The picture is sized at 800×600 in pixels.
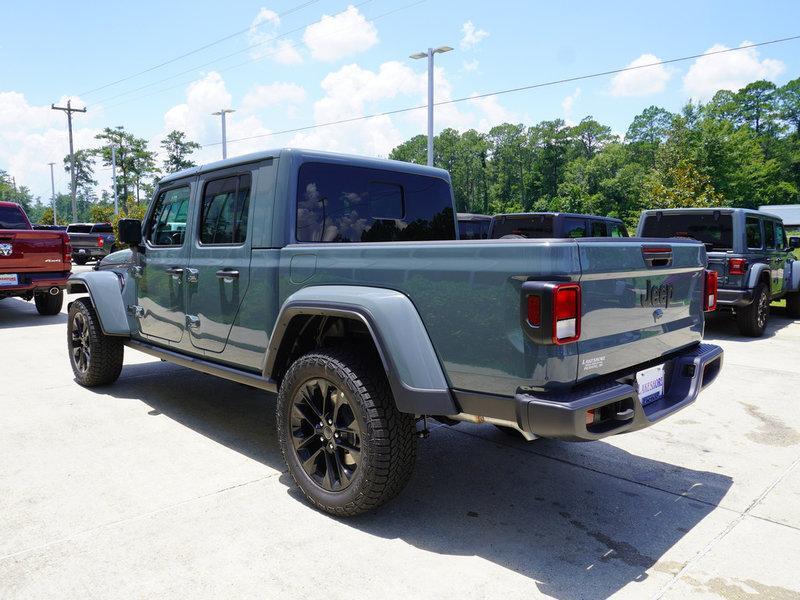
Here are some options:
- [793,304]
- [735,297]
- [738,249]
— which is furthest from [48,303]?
[793,304]

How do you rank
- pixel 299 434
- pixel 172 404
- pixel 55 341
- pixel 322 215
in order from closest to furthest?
pixel 299 434, pixel 322 215, pixel 172 404, pixel 55 341

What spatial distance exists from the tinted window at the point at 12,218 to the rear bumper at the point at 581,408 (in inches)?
428

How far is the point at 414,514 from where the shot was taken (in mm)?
3164

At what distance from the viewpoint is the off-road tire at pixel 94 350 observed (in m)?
5.38

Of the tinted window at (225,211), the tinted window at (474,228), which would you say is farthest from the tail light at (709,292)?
the tinted window at (474,228)

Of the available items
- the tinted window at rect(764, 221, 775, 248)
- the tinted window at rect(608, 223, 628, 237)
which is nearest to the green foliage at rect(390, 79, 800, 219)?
the tinted window at rect(608, 223, 628, 237)

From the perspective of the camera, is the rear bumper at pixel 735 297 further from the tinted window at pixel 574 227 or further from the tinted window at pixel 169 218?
the tinted window at pixel 169 218

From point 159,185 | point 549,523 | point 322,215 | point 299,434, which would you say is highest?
point 159,185

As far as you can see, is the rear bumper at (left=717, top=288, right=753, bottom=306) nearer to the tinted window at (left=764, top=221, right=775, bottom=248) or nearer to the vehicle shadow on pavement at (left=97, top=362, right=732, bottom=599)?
the tinted window at (left=764, top=221, right=775, bottom=248)

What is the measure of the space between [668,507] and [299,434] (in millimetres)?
2060

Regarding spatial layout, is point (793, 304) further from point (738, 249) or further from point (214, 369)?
point (214, 369)

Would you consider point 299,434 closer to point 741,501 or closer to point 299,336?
point 299,336

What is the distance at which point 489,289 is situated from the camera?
8.14ft

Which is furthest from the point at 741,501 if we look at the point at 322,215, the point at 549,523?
the point at 322,215
